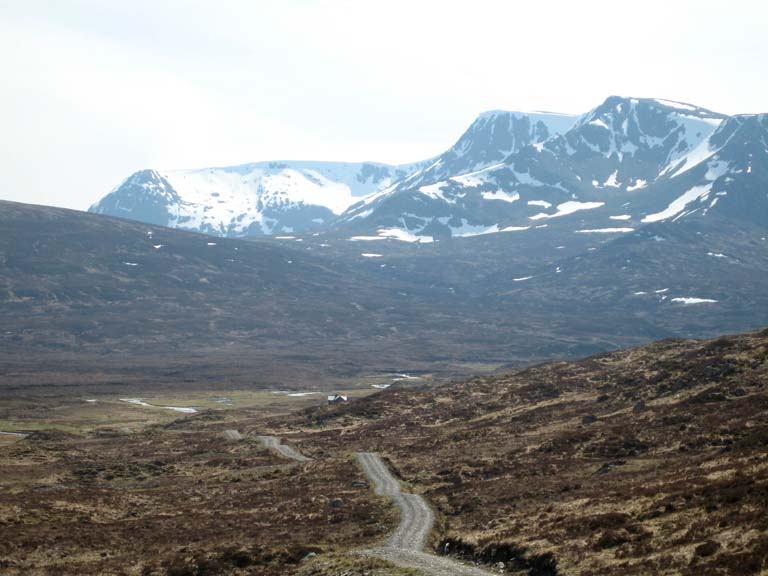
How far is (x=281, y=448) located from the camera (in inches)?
3917

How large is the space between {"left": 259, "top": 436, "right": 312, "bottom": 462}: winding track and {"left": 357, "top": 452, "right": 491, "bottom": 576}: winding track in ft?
74.7

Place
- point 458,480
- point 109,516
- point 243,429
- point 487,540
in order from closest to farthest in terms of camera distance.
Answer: point 487,540, point 109,516, point 458,480, point 243,429

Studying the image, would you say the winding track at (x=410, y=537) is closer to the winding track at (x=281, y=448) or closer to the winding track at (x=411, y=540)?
the winding track at (x=411, y=540)

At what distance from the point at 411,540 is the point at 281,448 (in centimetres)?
5668

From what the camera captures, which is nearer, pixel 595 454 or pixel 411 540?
pixel 411 540

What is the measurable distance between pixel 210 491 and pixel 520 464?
2494cm

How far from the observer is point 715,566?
28047mm

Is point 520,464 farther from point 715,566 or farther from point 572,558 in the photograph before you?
point 715,566

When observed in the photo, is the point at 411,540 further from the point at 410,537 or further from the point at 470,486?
the point at 470,486

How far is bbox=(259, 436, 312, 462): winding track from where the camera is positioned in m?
91.6

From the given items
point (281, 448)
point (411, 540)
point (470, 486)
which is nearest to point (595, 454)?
Answer: point (470, 486)

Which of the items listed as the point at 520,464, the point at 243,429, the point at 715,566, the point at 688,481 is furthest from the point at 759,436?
the point at 243,429

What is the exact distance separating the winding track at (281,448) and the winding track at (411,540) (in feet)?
74.7

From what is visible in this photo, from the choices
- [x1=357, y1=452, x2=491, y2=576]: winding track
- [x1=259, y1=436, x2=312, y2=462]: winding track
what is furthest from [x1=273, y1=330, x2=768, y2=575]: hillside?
[x1=259, y1=436, x2=312, y2=462]: winding track
